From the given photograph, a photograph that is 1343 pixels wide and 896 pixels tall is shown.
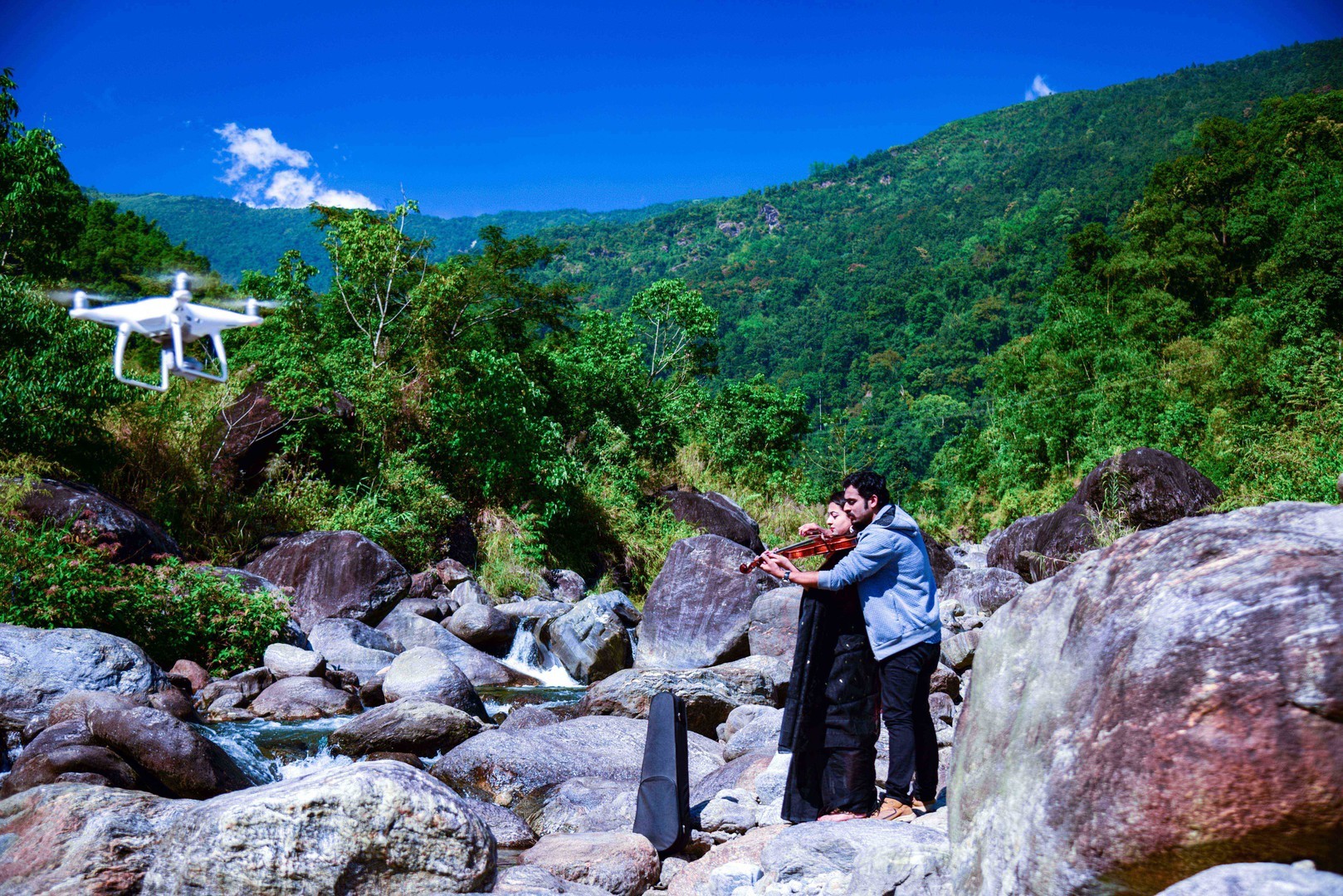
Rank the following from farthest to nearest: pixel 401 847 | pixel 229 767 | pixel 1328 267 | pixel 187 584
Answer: pixel 1328 267
pixel 187 584
pixel 229 767
pixel 401 847

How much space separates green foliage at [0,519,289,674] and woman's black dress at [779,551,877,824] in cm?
810

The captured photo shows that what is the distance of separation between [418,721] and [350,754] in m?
0.63

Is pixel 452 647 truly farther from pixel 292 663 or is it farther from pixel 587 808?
pixel 587 808

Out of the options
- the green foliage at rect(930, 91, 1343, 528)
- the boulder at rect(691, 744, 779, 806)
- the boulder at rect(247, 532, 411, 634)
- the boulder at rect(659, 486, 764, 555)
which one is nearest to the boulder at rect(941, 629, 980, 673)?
the boulder at rect(691, 744, 779, 806)

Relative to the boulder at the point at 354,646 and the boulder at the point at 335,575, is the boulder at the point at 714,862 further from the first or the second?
the boulder at the point at 335,575

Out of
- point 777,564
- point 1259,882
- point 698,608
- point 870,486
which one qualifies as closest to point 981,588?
point 698,608

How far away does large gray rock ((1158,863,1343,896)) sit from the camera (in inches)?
90.7

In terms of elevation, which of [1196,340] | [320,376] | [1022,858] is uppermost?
[1196,340]

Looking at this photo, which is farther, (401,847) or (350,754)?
(350,754)

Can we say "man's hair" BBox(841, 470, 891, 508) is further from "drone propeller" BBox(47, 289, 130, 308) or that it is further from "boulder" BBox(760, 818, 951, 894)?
"drone propeller" BBox(47, 289, 130, 308)

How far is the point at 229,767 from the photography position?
6.91 metres

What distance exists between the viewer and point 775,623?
1243 cm

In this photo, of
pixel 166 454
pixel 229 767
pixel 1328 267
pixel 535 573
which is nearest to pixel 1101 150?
pixel 1328 267

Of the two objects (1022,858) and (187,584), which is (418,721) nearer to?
(187,584)
